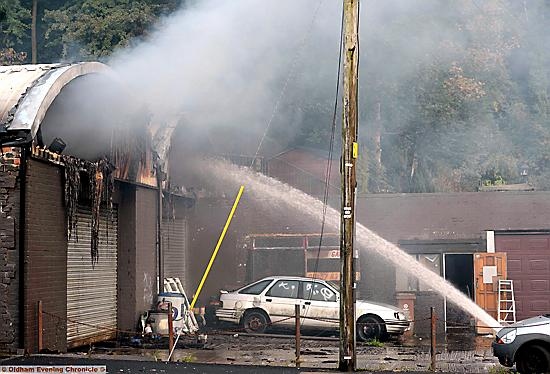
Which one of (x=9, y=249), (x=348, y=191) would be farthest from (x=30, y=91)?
(x=348, y=191)

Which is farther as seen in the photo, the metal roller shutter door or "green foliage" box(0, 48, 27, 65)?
"green foliage" box(0, 48, 27, 65)

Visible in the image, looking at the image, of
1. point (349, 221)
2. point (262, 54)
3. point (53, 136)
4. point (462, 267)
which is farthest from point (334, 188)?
point (349, 221)

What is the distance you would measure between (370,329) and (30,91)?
996cm

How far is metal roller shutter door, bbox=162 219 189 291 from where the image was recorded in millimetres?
24155

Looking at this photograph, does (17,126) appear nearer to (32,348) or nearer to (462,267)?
(32,348)

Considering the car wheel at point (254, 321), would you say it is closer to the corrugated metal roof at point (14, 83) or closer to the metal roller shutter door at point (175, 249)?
the metal roller shutter door at point (175, 249)

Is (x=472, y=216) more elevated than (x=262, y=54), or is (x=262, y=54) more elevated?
(x=262, y=54)

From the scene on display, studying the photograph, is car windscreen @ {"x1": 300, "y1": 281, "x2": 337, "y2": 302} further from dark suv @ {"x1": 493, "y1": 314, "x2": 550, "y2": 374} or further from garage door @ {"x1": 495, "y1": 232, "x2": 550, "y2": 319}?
dark suv @ {"x1": 493, "y1": 314, "x2": 550, "y2": 374}

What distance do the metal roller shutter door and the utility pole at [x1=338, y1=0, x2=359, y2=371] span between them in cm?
1019

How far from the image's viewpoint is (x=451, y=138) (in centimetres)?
4316

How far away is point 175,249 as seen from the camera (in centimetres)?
2511

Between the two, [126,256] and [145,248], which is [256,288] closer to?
[145,248]

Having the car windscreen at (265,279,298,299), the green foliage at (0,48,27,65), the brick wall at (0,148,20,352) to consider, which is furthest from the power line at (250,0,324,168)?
the green foliage at (0,48,27,65)

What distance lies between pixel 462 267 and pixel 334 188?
7838 mm
